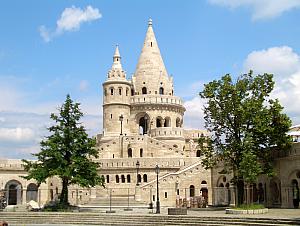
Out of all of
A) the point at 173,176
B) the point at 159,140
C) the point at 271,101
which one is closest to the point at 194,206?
the point at 173,176

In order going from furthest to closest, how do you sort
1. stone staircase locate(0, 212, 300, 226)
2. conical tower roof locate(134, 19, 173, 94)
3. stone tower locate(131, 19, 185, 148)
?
conical tower roof locate(134, 19, 173, 94)
stone tower locate(131, 19, 185, 148)
stone staircase locate(0, 212, 300, 226)

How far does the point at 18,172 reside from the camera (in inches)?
2196

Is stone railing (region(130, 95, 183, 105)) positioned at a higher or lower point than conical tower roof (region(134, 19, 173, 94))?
lower

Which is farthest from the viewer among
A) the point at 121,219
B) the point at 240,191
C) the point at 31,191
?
the point at 31,191

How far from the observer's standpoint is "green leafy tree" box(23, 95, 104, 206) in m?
33.0

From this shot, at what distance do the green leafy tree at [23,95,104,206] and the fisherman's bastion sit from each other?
206 inches

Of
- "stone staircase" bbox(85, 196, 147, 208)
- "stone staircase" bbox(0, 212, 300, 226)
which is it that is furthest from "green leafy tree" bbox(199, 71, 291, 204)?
"stone staircase" bbox(85, 196, 147, 208)

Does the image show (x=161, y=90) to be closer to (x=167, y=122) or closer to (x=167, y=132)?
(x=167, y=122)

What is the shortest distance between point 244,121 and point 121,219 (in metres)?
10.3

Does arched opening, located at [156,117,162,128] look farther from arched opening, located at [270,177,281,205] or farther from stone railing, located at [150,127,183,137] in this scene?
arched opening, located at [270,177,281,205]

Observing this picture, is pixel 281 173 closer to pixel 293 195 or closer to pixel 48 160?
pixel 293 195

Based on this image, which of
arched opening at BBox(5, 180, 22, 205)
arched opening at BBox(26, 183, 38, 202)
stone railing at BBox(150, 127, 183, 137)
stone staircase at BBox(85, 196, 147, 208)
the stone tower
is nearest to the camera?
stone staircase at BBox(85, 196, 147, 208)

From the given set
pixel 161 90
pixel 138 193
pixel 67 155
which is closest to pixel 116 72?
pixel 161 90

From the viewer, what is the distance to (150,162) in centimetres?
5400
